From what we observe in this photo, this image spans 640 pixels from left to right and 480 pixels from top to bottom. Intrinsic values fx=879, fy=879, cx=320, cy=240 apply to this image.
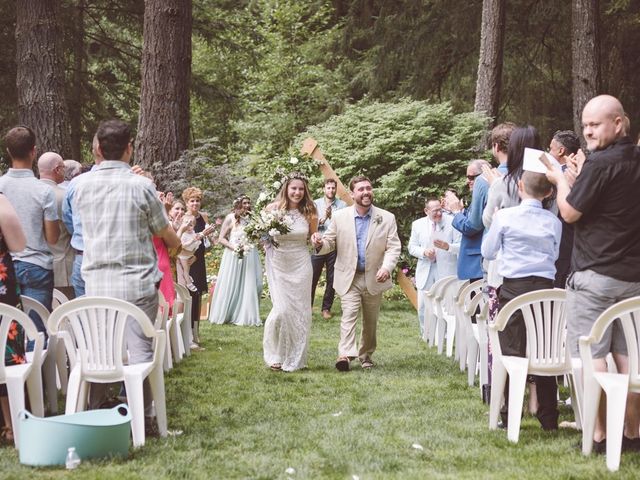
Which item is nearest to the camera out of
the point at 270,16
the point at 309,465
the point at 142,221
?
the point at 309,465

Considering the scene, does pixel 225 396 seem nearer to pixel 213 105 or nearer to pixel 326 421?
pixel 326 421

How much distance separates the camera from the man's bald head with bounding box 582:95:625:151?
199 inches

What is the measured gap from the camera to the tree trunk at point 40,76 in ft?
41.8

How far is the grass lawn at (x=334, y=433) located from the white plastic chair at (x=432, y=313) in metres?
1.01

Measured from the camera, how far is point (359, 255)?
356 inches

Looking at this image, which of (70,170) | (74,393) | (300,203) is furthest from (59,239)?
(300,203)

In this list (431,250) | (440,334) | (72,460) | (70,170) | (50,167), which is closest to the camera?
(72,460)

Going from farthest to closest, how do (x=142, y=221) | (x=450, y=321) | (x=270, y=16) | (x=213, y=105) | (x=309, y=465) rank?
(x=270, y=16) < (x=213, y=105) < (x=450, y=321) < (x=142, y=221) < (x=309, y=465)

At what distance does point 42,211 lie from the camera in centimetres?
644

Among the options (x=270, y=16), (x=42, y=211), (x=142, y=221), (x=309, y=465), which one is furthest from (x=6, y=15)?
(x=270, y=16)

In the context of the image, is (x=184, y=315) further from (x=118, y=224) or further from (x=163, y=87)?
(x=163, y=87)

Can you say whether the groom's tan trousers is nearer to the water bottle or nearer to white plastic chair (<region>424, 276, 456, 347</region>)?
white plastic chair (<region>424, 276, 456, 347</region>)

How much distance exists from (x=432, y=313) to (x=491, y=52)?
6816 millimetres

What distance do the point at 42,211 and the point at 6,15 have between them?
33.0 ft
